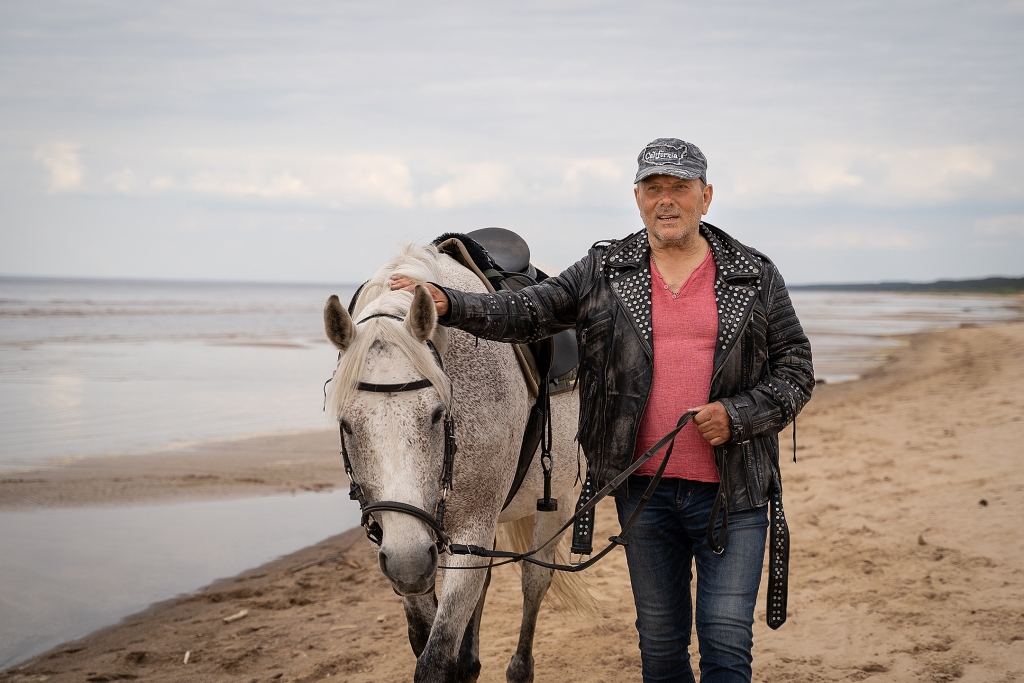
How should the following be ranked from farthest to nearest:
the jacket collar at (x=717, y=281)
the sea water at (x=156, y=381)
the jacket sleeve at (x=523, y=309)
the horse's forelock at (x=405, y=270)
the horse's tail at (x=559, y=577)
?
the sea water at (x=156, y=381) → the horse's tail at (x=559, y=577) → the horse's forelock at (x=405, y=270) → the jacket sleeve at (x=523, y=309) → the jacket collar at (x=717, y=281)

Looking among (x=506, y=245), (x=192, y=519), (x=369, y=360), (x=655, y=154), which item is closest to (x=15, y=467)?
(x=192, y=519)

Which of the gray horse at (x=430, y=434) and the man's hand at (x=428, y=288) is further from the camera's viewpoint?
the man's hand at (x=428, y=288)

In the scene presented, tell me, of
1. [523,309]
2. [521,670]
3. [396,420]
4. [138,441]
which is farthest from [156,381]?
[396,420]

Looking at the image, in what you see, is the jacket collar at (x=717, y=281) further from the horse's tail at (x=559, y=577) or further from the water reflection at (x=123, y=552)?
the water reflection at (x=123, y=552)

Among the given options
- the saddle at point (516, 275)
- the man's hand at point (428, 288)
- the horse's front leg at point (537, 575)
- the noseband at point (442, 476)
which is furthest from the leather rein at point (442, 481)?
the horse's front leg at point (537, 575)

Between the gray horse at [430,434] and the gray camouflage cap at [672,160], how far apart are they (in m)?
0.81

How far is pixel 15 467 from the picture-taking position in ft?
26.1

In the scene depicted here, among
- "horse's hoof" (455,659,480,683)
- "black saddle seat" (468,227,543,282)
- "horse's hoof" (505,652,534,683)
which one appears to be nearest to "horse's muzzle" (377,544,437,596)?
"horse's hoof" (455,659,480,683)

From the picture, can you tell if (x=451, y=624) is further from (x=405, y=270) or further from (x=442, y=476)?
(x=405, y=270)

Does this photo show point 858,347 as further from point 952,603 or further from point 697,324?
point 697,324

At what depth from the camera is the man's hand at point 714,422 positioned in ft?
7.50

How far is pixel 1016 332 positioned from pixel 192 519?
24.2 metres

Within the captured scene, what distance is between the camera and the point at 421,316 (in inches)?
90.5

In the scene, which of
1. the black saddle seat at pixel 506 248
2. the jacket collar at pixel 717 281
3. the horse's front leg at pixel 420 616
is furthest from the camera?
the black saddle seat at pixel 506 248
